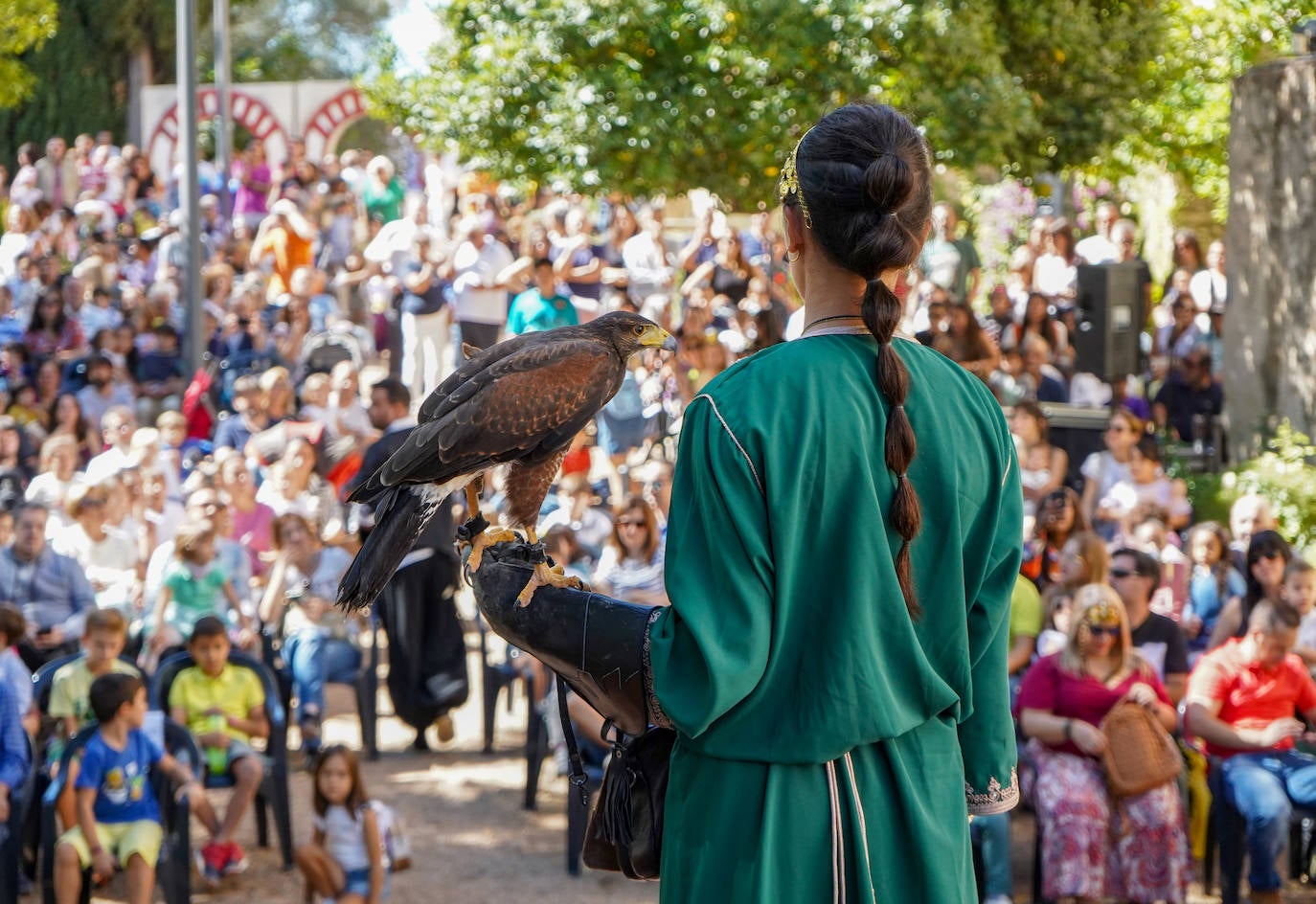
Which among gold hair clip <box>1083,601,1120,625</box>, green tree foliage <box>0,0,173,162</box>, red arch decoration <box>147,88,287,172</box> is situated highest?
green tree foliage <box>0,0,173,162</box>

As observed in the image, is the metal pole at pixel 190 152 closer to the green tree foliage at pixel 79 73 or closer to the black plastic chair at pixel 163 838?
the black plastic chair at pixel 163 838

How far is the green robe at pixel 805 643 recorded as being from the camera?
6.30 feet

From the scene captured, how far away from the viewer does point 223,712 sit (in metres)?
6.70

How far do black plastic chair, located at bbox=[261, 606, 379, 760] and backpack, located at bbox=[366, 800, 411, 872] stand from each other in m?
1.62

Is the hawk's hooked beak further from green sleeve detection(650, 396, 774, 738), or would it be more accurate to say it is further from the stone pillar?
the stone pillar

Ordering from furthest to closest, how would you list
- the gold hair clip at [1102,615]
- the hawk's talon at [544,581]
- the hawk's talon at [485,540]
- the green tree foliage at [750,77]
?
the green tree foliage at [750,77] < the gold hair clip at [1102,615] < the hawk's talon at [485,540] < the hawk's talon at [544,581]

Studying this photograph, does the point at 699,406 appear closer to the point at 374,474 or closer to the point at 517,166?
the point at 374,474

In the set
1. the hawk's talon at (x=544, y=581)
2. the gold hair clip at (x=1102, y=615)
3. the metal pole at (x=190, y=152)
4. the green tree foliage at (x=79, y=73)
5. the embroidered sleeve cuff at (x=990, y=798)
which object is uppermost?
the green tree foliage at (x=79, y=73)

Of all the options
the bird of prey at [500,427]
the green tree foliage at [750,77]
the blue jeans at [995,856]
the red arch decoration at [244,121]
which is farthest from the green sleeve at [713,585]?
the red arch decoration at [244,121]

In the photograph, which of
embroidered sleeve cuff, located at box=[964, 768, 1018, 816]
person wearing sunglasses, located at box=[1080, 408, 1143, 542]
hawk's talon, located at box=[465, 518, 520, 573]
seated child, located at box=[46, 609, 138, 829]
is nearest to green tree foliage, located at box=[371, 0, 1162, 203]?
person wearing sunglasses, located at box=[1080, 408, 1143, 542]

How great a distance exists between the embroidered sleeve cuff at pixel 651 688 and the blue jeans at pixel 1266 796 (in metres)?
4.60

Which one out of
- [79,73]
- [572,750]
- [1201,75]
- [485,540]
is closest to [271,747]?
[485,540]

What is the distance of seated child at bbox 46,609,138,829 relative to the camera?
6289 mm

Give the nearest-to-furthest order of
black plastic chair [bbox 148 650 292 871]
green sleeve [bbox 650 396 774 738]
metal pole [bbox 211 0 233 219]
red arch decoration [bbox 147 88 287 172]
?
1. green sleeve [bbox 650 396 774 738]
2. black plastic chair [bbox 148 650 292 871]
3. metal pole [bbox 211 0 233 219]
4. red arch decoration [bbox 147 88 287 172]
